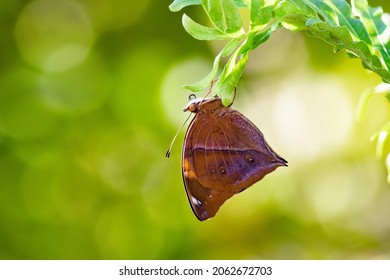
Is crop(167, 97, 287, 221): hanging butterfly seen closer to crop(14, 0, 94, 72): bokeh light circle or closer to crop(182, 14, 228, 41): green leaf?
crop(182, 14, 228, 41): green leaf

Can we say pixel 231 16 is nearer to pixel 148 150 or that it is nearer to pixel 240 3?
pixel 240 3

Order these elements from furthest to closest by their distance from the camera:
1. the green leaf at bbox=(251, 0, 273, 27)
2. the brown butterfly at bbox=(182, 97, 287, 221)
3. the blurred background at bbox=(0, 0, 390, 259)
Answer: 1. the blurred background at bbox=(0, 0, 390, 259)
2. the brown butterfly at bbox=(182, 97, 287, 221)
3. the green leaf at bbox=(251, 0, 273, 27)

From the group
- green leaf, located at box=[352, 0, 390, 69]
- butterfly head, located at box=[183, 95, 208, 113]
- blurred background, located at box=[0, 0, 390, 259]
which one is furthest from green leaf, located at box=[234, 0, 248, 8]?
blurred background, located at box=[0, 0, 390, 259]

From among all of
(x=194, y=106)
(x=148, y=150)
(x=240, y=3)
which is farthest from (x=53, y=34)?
(x=240, y=3)

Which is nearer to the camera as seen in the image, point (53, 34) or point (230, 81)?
point (230, 81)

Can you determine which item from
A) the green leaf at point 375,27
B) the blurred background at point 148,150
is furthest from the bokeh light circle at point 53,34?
the green leaf at point 375,27

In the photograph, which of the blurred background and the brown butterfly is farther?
the blurred background

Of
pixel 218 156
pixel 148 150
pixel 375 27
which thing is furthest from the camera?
pixel 148 150
